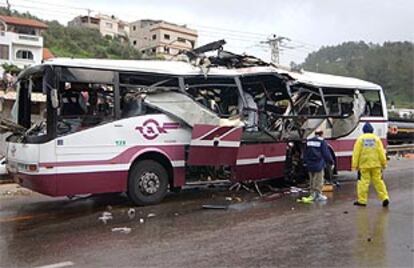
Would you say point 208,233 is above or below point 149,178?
below

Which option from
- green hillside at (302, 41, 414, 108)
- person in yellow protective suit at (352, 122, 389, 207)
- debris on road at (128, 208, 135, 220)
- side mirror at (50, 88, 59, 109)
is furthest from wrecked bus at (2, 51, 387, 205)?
green hillside at (302, 41, 414, 108)

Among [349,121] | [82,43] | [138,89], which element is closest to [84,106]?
[138,89]

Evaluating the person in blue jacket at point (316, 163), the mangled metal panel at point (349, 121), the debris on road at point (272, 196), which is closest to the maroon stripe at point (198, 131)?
the debris on road at point (272, 196)

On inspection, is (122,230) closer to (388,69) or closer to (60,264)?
(60,264)

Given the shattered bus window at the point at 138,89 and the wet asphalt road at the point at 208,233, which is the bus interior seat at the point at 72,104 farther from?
the wet asphalt road at the point at 208,233

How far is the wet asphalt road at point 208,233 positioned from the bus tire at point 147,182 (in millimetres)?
244

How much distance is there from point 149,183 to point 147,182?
0.05 m

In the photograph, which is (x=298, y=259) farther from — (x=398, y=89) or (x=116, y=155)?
(x=398, y=89)

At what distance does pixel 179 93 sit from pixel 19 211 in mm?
3626

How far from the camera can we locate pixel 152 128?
9820 mm

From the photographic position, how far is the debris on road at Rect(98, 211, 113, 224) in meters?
8.52

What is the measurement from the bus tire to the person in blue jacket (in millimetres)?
2904

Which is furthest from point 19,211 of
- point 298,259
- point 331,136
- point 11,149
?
point 331,136

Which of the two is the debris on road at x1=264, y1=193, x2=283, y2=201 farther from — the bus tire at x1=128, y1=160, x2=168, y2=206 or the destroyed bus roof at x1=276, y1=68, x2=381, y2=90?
the destroyed bus roof at x1=276, y1=68, x2=381, y2=90
